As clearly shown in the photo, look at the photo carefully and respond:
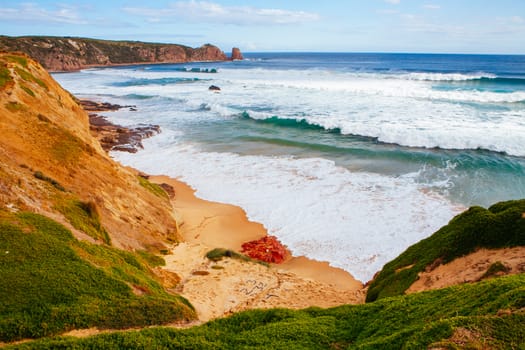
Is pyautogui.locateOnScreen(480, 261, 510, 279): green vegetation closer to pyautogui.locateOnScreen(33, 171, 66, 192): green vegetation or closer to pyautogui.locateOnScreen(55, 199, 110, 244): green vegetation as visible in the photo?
pyautogui.locateOnScreen(55, 199, 110, 244): green vegetation

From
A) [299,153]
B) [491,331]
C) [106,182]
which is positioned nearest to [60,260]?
[106,182]

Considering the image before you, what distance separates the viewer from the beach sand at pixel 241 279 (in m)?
9.67

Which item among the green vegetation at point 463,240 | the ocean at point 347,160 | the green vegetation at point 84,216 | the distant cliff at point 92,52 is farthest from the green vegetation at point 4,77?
the distant cliff at point 92,52

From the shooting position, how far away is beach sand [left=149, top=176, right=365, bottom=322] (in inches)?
381

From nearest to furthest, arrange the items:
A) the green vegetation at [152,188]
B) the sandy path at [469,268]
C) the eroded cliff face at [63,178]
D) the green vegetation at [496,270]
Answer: the green vegetation at [496,270]
the sandy path at [469,268]
the eroded cliff face at [63,178]
the green vegetation at [152,188]

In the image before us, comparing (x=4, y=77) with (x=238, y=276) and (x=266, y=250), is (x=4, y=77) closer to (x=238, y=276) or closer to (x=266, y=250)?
(x=238, y=276)

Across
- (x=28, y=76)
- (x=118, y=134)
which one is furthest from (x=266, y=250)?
(x=118, y=134)

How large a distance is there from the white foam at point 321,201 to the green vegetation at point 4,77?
8.39 metres

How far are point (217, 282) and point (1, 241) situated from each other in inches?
208

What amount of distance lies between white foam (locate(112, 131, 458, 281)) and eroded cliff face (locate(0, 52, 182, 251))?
4.23m

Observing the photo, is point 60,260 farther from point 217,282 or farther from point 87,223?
point 217,282

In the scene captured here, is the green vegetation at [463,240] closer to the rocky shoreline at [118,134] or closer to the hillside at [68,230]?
the hillside at [68,230]

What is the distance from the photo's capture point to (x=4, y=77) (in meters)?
14.2

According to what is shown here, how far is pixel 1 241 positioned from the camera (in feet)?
23.6
